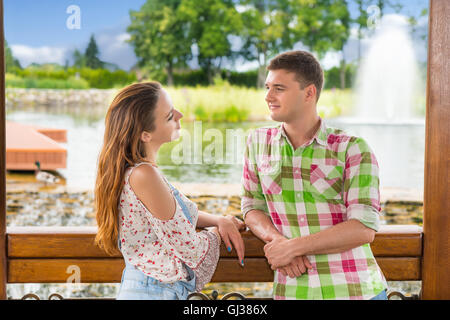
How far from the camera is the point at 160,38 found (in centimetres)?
520

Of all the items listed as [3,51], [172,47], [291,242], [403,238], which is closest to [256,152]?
[291,242]

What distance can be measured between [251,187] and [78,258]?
544 mm

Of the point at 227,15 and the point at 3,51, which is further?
the point at 227,15

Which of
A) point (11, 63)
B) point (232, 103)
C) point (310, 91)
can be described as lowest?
point (310, 91)

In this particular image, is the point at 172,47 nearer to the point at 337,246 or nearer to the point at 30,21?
the point at 30,21

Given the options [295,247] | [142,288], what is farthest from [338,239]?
[142,288]

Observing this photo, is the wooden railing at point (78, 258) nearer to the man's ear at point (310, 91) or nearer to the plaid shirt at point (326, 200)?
the plaid shirt at point (326, 200)

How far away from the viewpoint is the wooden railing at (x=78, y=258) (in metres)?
1.38

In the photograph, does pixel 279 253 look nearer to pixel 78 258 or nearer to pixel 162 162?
pixel 78 258

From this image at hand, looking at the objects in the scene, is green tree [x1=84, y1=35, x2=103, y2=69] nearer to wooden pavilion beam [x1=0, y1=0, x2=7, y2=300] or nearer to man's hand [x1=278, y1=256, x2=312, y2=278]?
wooden pavilion beam [x1=0, y1=0, x2=7, y2=300]

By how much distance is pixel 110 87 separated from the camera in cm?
506

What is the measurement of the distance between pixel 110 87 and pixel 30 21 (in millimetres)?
983

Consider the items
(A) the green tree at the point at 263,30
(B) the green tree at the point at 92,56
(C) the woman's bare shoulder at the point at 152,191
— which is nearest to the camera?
(C) the woman's bare shoulder at the point at 152,191

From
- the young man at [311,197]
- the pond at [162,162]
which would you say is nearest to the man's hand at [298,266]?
the young man at [311,197]
